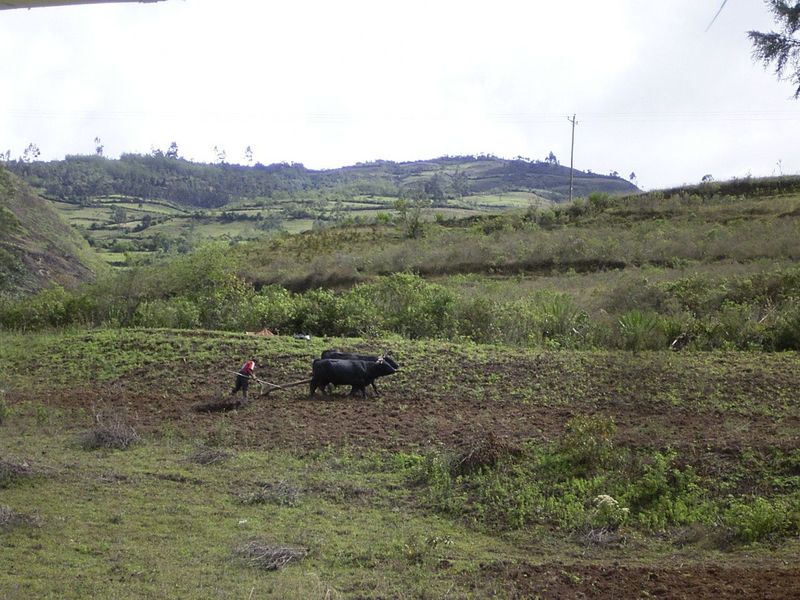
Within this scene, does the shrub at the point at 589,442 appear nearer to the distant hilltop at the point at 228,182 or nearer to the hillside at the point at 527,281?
the hillside at the point at 527,281

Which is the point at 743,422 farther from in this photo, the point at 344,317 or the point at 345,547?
the point at 344,317

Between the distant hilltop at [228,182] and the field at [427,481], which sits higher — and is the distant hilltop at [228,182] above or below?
above

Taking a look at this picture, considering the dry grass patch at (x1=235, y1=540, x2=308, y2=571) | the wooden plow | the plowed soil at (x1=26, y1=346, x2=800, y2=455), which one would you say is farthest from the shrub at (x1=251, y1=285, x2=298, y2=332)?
the dry grass patch at (x1=235, y1=540, x2=308, y2=571)

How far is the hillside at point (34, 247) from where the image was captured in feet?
122

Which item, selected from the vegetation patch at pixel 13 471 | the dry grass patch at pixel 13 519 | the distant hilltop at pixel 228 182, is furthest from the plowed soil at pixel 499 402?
the distant hilltop at pixel 228 182

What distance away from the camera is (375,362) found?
13438mm

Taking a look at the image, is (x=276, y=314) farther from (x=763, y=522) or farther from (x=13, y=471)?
(x=763, y=522)

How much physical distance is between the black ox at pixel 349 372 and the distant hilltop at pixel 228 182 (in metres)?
85.0

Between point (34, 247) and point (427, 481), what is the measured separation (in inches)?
1742

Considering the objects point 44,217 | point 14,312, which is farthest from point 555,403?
point 44,217

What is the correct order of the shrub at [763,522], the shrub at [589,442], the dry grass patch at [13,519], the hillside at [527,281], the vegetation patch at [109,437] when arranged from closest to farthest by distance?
1. the shrub at [763,522]
2. the dry grass patch at [13,519]
3. the shrub at [589,442]
4. the vegetation patch at [109,437]
5. the hillside at [527,281]

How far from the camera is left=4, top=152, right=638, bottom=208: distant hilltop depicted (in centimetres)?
11362

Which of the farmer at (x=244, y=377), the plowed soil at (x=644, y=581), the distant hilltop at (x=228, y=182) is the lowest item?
the plowed soil at (x=644, y=581)

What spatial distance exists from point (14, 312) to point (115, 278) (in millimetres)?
3624
